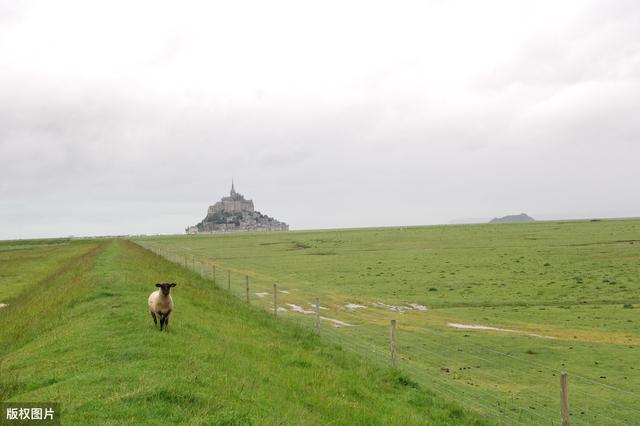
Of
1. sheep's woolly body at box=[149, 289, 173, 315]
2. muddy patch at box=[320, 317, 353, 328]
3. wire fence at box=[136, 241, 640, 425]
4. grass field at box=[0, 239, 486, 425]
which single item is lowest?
wire fence at box=[136, 241, 640, 425]

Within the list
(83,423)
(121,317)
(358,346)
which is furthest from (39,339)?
(358,346)

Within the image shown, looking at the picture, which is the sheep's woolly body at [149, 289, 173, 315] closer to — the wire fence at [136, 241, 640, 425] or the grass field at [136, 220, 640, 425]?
the wire fence at [136, 241, 640, 425]

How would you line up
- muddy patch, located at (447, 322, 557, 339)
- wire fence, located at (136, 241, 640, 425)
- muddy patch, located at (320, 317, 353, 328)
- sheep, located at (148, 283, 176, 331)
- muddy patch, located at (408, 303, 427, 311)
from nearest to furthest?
wire fence, located at (136, 241, 640, 425)
sheep, located at (148, 283, 176, 331)
muddy patch, located at (447, 322, 557, 339)
muddy patch, located at (320, 317, 353, 328)
muddy patch, located at (408, 303, 427, 311)

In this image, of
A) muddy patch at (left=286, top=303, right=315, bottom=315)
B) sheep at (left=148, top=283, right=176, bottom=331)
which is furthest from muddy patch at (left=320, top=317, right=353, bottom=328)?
sheep at (left=148, top=283, right=176, bottom=331)

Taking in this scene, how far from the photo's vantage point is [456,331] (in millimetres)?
30203

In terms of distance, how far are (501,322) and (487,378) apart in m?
12.7

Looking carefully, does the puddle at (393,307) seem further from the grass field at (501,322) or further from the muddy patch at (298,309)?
the muddy patch at (298,309)

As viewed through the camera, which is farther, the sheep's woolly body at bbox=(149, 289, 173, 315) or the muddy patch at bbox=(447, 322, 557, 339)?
the muddy patch at bbox=(447, 322, 557, 339)

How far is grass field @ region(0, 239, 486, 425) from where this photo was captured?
11.1 meters

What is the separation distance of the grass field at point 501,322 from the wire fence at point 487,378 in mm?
62

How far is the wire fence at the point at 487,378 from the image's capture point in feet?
55.0

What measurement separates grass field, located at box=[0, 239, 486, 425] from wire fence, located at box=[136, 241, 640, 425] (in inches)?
81.2

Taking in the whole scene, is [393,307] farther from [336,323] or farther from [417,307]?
[336,323]

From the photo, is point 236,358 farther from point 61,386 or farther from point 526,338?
point 526,338
